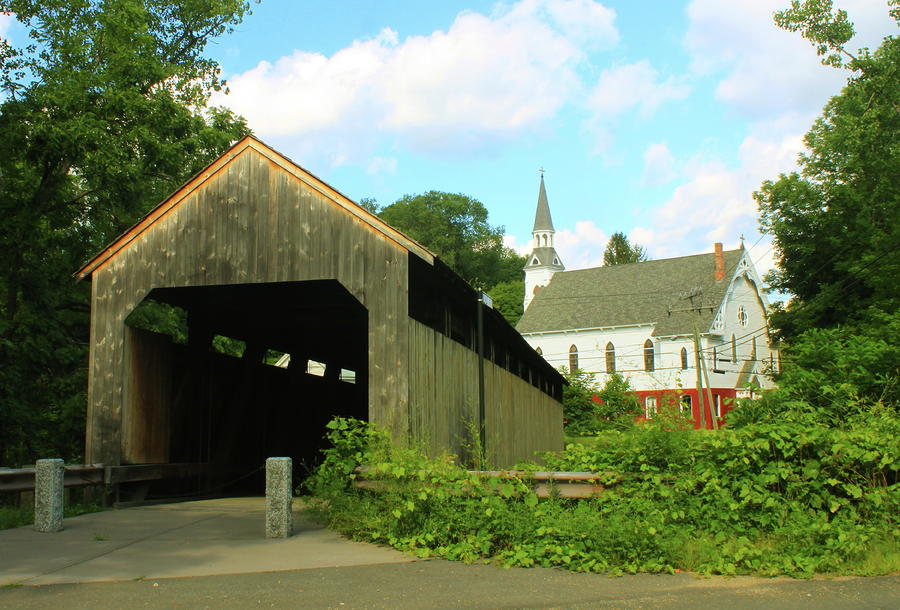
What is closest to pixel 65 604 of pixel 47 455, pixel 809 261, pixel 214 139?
pixel 47 455

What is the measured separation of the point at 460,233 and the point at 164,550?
237 feet

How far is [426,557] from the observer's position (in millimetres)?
7633

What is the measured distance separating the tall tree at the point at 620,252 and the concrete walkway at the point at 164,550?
256 feet

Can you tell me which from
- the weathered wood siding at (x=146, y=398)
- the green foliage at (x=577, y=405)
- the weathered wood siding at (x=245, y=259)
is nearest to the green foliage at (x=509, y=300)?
the green foliage at (x=577, y=405)

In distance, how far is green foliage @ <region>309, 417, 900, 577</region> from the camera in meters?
7.00

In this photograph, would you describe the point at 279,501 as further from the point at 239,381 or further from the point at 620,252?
the point at 620,252

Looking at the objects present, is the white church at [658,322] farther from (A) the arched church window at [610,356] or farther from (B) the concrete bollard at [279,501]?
(B) the concrete bollard at [279,501]

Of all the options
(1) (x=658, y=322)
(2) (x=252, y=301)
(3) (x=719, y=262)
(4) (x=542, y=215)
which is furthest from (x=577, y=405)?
(4) (x=542, y=215)

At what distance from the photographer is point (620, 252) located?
8662 cm

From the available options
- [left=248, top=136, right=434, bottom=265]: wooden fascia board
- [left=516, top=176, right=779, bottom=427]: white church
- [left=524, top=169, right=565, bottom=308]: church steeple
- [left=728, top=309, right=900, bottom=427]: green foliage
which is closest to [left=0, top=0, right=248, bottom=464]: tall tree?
[left=248, top=136, right=434, bottom=265]: wooden fascia board

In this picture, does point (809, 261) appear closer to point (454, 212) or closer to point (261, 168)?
point (261, 168)

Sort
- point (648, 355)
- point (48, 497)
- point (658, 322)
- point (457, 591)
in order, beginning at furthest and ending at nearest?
point (648, 355)
point (658, 322)
point (48, 497)
point (457, 591)

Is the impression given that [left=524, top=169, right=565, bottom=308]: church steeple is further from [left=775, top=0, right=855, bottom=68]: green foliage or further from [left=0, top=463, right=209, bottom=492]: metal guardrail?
[left=0, top=463, right=209, bottom=492]: metal guardrail

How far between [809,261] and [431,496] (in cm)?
2740
